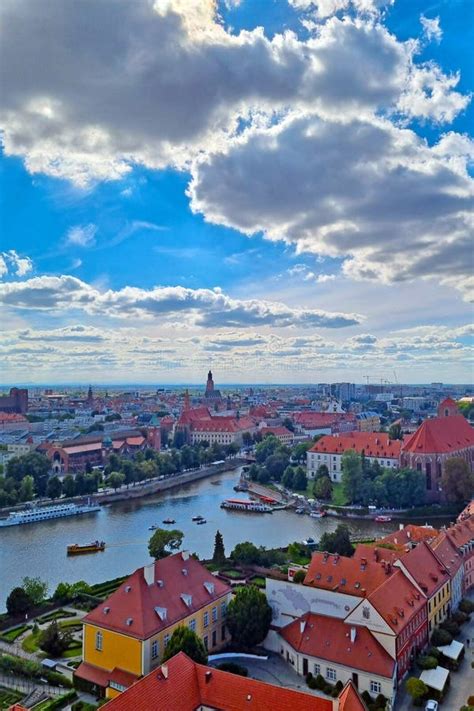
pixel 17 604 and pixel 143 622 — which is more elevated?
pixel 143 622

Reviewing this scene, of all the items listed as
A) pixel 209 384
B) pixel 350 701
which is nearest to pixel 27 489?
pixel 350 701

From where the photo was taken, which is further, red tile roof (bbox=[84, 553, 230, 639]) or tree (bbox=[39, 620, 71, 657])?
tree (bbox=[39, 620, 71, 657])

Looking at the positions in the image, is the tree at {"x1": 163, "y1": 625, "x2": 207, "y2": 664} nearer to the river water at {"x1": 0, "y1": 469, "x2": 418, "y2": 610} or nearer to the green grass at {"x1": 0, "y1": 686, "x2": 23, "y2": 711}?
the green grass at {"x1": 0, "y1": 686, "x2": 23, "y2": 711}

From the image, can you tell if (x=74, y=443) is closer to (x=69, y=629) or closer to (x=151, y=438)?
(x=151, y=438)

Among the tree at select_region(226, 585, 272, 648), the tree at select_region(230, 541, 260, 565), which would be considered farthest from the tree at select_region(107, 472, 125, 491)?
the tree at select_region(226, 585, 272, 648)

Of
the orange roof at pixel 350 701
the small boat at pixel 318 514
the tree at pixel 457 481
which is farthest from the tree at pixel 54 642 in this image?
the tree at pixel 457 481

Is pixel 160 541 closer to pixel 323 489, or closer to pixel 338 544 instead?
pixel 338 544

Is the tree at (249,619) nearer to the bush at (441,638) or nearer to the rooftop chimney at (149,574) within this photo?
the rooftop chimney at (149,574)
